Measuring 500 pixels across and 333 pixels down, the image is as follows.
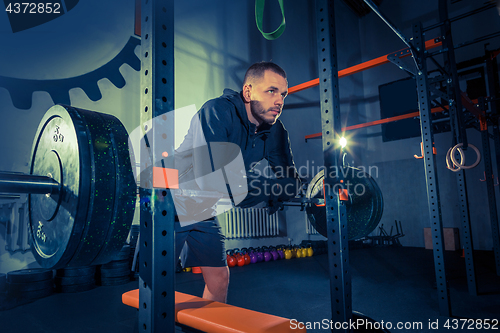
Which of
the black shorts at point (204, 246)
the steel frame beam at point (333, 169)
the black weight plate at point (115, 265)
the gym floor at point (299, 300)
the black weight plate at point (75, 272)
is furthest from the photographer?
the black weight plate at point (115, 265)

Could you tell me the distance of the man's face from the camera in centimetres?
151

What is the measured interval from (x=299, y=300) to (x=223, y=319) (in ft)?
5.94

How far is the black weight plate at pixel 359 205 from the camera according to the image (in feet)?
5.93

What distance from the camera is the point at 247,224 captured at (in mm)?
5469

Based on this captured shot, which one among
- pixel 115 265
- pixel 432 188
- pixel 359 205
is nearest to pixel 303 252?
pixel 115 265

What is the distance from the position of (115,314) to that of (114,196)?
2.07m

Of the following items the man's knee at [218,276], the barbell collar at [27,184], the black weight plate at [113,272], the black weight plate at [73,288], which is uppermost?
the barbell collar at [27,184]

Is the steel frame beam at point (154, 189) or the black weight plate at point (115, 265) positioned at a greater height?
the steel frame beam at point (154, 189)

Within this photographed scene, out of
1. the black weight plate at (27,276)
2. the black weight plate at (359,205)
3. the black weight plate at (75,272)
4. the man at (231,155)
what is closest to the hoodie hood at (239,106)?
the man at (231,155)

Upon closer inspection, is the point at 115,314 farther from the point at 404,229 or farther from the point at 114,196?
the point at 404,229

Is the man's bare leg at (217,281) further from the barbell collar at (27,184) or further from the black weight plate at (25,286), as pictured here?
the black weight plate at (25,286)

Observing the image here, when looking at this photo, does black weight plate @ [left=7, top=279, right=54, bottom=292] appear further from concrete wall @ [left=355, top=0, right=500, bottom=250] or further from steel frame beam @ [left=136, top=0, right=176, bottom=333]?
concrete wall @ [left=355, top=0, right=500, bottom=250]

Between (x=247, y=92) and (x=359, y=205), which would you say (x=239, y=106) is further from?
(x=359, y=205)

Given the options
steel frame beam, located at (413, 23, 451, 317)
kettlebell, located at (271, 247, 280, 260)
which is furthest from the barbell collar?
kettlebell, located at (271, 247, 280, 260)
